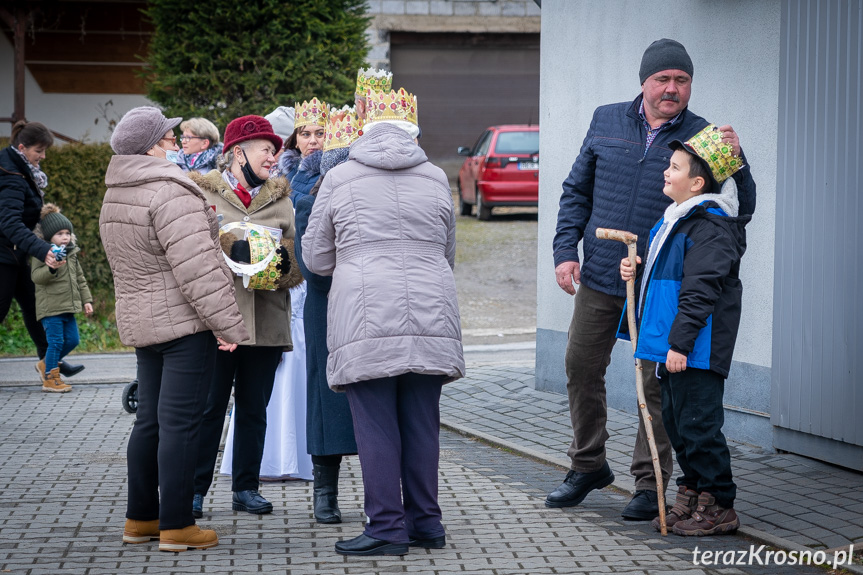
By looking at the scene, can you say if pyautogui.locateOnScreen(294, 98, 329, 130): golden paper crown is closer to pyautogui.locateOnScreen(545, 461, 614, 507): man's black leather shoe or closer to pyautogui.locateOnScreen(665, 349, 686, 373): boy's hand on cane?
→ pyautogui.locateOnScreen(545, 461, 614, 507): man's black leather shoe

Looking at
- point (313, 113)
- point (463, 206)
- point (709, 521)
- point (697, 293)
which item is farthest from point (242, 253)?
point (463, 206)

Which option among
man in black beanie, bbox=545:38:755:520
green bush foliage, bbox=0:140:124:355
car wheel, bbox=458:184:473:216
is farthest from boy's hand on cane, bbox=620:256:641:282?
car wheel, bbox=458:184:473:216

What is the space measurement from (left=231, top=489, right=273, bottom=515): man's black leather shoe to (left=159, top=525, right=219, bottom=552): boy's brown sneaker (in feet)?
2.16

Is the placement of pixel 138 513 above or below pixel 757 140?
below

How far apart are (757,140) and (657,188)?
1888mm

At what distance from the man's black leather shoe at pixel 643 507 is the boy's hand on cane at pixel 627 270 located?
1.08 m

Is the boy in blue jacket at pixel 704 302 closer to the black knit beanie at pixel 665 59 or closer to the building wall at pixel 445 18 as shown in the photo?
the black knit beanie at pixel 665 59

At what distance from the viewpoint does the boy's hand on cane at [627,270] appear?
17.3 ft

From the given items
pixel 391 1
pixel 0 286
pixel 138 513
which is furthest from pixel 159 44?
pixel 391 1

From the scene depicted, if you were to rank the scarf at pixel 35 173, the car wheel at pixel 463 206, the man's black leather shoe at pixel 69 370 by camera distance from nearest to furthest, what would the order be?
1. the scarf at pixel 35 173
2. the man's black leather shoe at pixel 69 370
3. the car wheel at pixel 463 206

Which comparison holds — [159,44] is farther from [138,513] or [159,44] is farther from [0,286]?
[138,513]

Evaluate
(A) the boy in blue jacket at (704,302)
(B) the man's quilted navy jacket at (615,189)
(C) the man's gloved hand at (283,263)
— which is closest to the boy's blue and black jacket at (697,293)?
(A) the boy in blue jacket at (704,302)

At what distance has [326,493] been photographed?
5.61 m

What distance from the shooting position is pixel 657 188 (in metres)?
5.48
